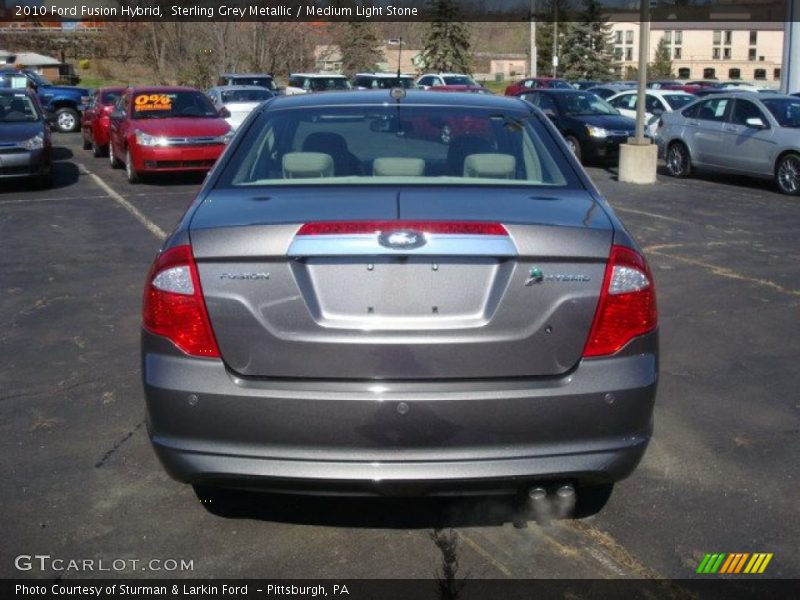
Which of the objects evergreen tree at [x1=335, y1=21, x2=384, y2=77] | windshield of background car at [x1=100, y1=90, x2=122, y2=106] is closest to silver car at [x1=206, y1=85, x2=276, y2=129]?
windshield of background car at [x1=100, y1=90, x2=122, y2=106]

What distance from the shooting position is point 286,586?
3.62 metres

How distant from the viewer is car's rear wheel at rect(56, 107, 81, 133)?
104ft

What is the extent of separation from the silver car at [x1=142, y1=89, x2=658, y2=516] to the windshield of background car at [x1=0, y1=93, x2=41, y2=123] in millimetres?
13898

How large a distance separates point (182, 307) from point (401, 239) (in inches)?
31.7

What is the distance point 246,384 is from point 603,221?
55.4 inches

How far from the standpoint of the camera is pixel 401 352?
335 centimetres

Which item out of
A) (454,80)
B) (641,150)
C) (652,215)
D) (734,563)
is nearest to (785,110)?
(641,150)

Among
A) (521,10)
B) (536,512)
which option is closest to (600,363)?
(536,512)

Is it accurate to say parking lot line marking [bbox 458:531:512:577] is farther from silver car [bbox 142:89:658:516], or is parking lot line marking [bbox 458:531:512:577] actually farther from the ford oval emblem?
the ford oval emblem

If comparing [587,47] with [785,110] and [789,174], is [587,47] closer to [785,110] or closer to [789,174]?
[785,110]

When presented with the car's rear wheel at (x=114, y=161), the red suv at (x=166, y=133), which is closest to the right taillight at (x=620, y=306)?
the red suv at (x=166, y=133)

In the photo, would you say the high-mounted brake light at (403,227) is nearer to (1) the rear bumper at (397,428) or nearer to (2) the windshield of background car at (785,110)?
(1) the rear bumper at (397,428)

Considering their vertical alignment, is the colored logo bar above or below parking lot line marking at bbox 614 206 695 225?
below

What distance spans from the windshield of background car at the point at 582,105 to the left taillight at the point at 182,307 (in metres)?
17.8
